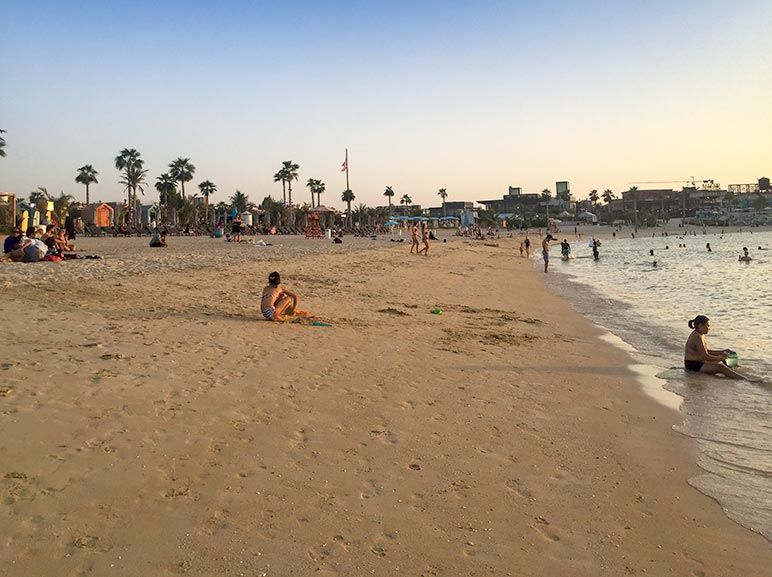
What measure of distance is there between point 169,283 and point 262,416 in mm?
8813

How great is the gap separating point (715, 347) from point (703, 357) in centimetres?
267

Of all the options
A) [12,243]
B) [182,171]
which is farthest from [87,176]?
[12,243]

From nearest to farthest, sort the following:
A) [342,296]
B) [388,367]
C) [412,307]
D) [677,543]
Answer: [677,543], [388,367], [412,307], [342,296]

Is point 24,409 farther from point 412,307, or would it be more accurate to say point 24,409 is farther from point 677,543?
point 412,307

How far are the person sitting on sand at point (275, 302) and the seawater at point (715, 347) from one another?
581cm

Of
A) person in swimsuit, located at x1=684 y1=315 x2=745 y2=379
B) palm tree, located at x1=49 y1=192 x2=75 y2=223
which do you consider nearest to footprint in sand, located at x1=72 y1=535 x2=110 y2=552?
person in swimsuit, located at x1=684 y1=315 x2=745 y2=379

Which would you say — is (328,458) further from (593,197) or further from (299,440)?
(593,197)

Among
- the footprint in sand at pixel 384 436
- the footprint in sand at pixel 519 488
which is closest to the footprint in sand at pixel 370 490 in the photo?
the footprint in sand at pixel 384 436

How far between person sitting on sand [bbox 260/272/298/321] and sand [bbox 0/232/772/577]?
481mm

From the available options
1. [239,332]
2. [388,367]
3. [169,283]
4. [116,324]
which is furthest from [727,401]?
[169,283]

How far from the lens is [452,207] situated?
14812cm

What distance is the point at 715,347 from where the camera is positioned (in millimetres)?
10055

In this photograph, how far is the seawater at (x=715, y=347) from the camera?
4332 mm

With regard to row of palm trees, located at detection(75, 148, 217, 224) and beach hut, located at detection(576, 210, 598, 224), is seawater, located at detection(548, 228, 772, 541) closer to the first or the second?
row of palm trees, located at detection(75, 148, 217, 224)
